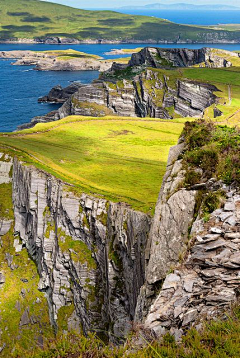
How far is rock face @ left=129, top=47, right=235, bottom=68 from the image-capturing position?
5999 inches

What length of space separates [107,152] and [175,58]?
11280cm

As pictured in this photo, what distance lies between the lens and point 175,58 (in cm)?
15800

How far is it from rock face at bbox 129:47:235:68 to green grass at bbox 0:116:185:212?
81954mm

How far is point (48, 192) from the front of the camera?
47062 mm

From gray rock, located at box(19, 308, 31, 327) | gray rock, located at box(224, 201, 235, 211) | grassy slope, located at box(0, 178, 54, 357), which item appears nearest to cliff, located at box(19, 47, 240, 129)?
grassy slope, located at box(0, 178, 54, 357)

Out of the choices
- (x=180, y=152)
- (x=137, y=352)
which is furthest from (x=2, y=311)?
(x=137, y=352)

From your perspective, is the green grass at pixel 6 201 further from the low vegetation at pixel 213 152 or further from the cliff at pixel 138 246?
the low vegetation at pixel 213 152

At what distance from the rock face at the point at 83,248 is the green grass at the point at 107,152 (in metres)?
2.00

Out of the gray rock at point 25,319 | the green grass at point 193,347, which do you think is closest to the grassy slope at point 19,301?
the gray rock at point 25,319

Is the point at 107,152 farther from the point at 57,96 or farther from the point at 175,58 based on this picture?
the point at 175,58

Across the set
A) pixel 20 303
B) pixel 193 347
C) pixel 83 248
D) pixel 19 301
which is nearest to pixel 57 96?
pixel 19 301

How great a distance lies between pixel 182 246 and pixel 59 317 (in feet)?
92.8

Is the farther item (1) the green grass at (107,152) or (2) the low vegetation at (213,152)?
(1) the green grass at (107,152)

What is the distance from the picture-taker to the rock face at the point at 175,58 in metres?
152
